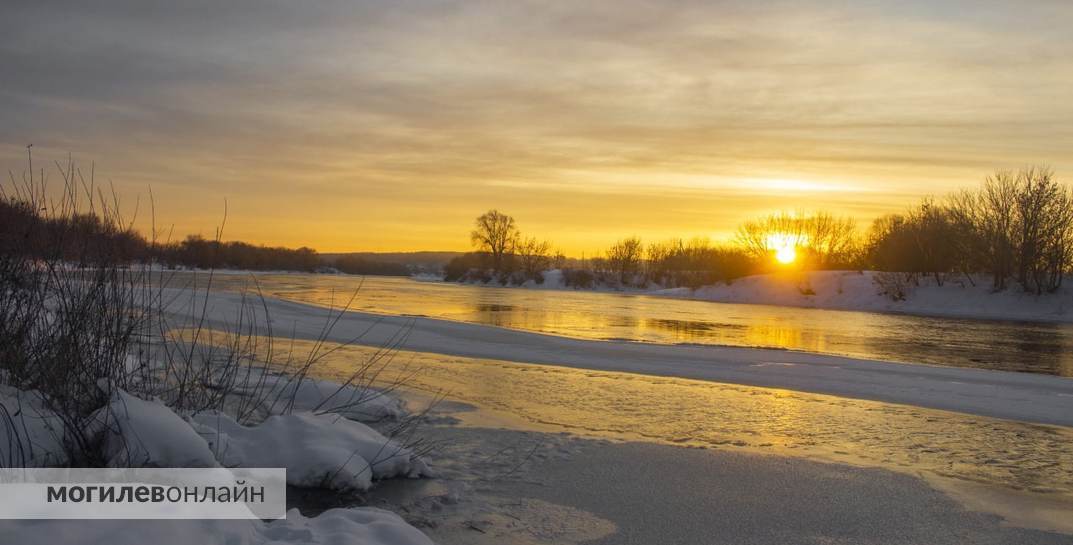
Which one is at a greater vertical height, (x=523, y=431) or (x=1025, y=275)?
(x=1025, y=275)

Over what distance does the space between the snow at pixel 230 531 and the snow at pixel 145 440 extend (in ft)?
2.57

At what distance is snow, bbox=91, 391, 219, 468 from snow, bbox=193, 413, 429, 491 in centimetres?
63

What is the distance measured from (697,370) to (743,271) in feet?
159

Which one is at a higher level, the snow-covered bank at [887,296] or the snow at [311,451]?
the snow-covered bank at [887,296]

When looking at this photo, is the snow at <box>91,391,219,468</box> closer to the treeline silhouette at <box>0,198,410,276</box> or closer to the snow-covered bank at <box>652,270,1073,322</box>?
the treeline silhouette at <box>0,198,410,276</box>

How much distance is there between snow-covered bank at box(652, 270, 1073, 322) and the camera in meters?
38.4

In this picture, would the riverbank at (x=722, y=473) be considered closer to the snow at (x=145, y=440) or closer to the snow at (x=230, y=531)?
the snow at (x=230, y=531)

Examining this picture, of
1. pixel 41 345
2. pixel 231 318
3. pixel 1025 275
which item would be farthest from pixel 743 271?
pixel 41 345

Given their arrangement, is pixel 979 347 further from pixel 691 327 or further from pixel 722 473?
pixel 722 473

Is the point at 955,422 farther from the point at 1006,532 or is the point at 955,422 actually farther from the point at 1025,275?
the point at 1025,275

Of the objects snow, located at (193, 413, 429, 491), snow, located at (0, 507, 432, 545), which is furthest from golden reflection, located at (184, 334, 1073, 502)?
snow, located at (0, 507, 432, 545)

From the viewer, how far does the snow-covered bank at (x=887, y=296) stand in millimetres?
38375

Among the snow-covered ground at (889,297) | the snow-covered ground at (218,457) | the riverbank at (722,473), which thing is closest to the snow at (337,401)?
the riverbank at (722,473)

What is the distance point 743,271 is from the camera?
57688 mm
